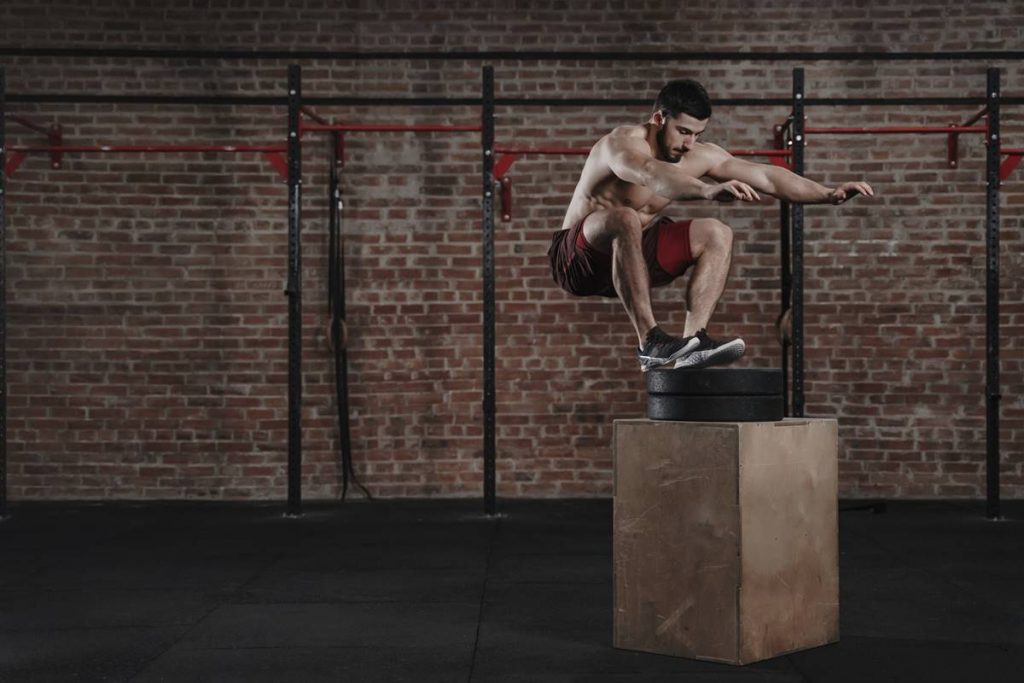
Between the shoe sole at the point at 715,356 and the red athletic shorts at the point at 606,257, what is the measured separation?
417 mm

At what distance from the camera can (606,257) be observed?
12.3 ft

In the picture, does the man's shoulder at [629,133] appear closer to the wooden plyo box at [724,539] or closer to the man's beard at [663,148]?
the man's beard at [663,148]

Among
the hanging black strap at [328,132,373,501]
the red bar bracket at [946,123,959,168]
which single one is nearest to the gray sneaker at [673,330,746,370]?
the hanging black strap at [328,132,373,501]

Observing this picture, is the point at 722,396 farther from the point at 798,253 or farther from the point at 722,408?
the point at 798,253

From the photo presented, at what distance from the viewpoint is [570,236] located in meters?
3.86

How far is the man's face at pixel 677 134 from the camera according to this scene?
3.54m

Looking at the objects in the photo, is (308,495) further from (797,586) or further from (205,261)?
(797,586)

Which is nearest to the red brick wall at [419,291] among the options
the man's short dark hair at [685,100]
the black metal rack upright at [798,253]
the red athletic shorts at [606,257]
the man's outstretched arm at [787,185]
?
the black metal rack upright at [798,253]

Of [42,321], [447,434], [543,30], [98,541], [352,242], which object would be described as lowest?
[98,541]

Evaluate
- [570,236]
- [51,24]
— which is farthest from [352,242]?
[570,236]

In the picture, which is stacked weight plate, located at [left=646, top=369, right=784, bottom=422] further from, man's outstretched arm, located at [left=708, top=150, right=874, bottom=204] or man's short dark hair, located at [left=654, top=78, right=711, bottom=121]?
man's short dark hair, located at [left=654, top=78, right=711, bottom=121]

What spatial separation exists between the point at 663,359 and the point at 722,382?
53 centimetres

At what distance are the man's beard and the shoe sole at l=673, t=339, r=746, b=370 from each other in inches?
28.8

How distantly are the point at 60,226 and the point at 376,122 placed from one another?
2.08 meters
